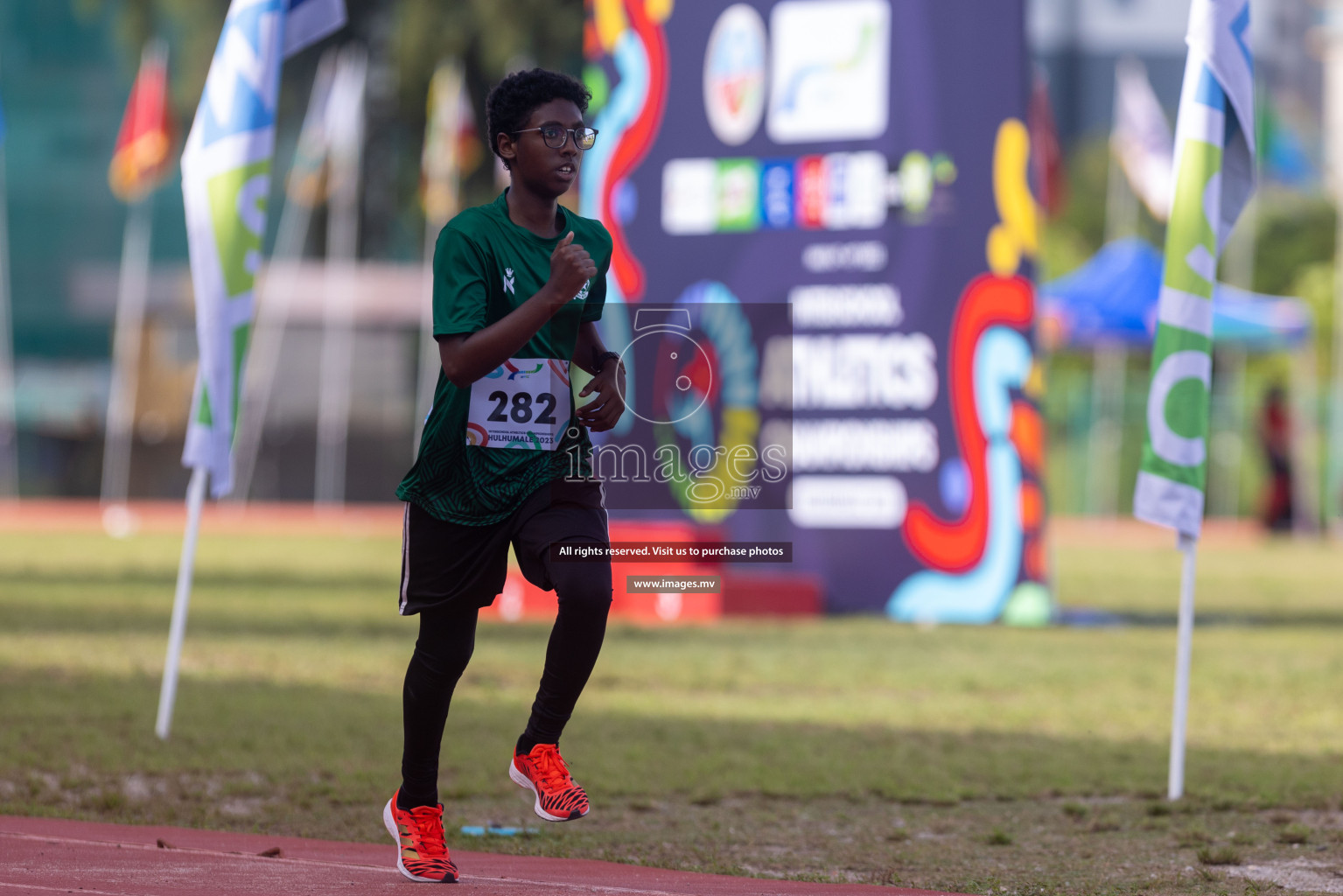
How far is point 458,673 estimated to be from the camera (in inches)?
197

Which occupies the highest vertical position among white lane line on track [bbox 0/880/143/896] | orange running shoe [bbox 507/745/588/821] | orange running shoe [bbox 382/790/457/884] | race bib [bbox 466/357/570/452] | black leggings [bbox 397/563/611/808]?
race bib [bbox 466/357/570/452]

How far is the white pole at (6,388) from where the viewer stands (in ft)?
109

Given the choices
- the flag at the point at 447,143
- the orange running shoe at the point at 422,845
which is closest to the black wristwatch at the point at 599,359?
the orange running shoe at the point at 422,845

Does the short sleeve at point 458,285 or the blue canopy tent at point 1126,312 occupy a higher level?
the blue canopy tent at point 1126,312

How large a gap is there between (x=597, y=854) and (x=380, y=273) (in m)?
34.7

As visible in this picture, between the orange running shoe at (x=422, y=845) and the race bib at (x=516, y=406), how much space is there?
3.47ft

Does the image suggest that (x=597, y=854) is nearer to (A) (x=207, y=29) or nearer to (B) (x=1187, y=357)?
(B) (x=1187, y=357)

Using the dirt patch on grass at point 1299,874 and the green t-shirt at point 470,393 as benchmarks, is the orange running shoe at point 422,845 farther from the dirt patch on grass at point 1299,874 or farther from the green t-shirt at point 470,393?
the dirt patch on grass at point 1299,874

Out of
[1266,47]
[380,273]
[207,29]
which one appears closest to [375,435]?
[380,273]

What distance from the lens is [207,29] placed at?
28500 millimetres

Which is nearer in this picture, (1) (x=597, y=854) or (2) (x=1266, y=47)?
(1) (x=597, y=854)

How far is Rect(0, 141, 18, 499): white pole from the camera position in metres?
33.1

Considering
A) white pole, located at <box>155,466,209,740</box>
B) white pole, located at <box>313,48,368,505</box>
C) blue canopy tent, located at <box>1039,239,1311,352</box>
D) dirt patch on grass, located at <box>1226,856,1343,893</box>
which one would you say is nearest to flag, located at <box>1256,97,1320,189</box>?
blue canopy tent, located at <box>1039,239,1311,352</box>

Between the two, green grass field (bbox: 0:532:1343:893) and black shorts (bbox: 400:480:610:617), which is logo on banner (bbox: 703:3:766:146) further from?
black shorts (bbox: 400:480:610:617)
